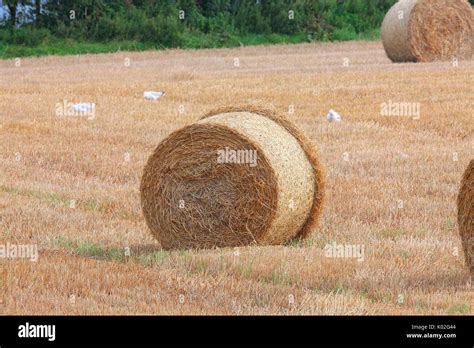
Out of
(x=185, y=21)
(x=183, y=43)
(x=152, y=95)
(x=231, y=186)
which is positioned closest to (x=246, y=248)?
(x=231, y=186)

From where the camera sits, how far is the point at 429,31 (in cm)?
2689

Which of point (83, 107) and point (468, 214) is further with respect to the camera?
point (83, 107)

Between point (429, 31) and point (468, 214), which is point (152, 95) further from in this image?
point (468, 214)

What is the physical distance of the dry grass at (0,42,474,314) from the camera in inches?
291

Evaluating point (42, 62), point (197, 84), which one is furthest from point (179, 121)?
point (42, 62)

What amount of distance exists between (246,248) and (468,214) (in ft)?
6.08

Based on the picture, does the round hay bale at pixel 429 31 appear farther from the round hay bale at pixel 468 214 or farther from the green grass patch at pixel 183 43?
the round hay bale at pixel 468 214

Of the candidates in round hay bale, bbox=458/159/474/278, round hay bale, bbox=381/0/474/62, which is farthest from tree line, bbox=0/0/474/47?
round hay bale, bbox=458/159/474/278

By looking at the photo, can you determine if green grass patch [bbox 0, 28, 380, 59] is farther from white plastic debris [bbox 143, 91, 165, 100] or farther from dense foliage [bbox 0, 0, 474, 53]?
white plastic debris [bbox 143, 91, 165, 100]

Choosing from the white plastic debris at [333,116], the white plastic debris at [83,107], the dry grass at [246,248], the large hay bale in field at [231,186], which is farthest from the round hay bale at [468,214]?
the white plastic debris at [83,107]

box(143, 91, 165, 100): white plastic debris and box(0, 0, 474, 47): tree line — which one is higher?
box(0, 0, 474, 47): tree line

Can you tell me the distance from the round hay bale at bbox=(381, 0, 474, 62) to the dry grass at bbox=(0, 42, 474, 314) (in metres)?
1.08
